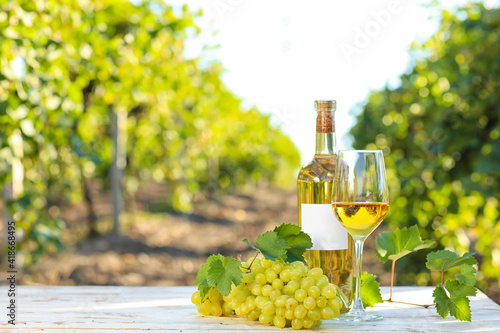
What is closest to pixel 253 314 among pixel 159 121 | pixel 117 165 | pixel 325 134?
pixel 325 134

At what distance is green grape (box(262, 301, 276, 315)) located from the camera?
1.16m

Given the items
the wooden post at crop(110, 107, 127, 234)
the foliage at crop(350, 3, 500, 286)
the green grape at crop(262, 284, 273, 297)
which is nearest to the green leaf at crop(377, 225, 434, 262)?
the green grape at crop(262, 284, 273, 297)

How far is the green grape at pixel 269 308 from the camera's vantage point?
1157mm

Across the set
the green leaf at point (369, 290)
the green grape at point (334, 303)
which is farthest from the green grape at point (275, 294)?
the green leaf at point (369, 290)

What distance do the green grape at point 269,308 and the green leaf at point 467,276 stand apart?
414mm

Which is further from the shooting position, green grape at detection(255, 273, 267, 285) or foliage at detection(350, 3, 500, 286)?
foliage at detection(350, 3, 500, 286)

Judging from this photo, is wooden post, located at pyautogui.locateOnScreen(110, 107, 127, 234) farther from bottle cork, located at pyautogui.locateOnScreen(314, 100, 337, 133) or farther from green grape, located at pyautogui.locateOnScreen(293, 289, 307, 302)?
green grape, located at pyautogui.locateOnScreen(293, 289, 307, 302)

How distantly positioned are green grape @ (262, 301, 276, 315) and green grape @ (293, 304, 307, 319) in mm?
51

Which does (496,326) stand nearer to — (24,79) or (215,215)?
(24,79)

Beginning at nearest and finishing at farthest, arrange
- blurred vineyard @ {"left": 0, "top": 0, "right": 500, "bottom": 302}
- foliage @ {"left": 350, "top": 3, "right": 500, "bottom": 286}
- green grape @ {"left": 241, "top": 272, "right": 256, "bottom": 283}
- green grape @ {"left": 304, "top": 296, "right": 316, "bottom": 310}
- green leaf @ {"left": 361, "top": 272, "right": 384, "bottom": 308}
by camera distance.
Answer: green grape @ {"left": 304, "top": 296, "right": 316, "bottom": 310} < green grape @ {"left": 241, "top": 272, "right": 256, "bottom": 283} < green leaf @ {"left": 361, "top": 272, "right": 384, "bottom": 308} < blurred vineyard @ {"left": 0, "top": 0, "right": 500, "bottom": 302} < foliage @ {"left": 350, "top": 3, "right": 500, "bottom": 286}

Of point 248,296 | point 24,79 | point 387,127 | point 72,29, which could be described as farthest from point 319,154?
point 387,127

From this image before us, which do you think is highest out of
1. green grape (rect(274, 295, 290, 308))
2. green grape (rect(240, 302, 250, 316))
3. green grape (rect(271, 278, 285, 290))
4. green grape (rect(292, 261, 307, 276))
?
green grape (rect(292, 261, 307, 276))

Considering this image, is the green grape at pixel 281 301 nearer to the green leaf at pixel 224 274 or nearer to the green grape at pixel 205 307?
the green leaf at pixel 224 274

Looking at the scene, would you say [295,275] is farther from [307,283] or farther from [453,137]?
[453,137]
